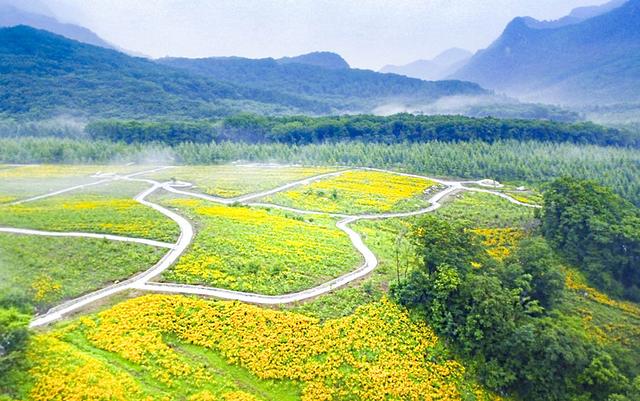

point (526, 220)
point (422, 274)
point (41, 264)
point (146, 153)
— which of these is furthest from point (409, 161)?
point (41, 264)

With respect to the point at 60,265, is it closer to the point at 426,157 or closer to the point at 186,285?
the point at 186,285

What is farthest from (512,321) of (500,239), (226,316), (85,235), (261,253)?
(85,235)

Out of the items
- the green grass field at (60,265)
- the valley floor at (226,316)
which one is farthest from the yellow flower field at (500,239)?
the green grass field at (60,265)

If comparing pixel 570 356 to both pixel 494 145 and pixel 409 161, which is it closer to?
pixel 409 161

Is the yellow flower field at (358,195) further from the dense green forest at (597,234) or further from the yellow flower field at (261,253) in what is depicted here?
the dense green forest at (597,234)

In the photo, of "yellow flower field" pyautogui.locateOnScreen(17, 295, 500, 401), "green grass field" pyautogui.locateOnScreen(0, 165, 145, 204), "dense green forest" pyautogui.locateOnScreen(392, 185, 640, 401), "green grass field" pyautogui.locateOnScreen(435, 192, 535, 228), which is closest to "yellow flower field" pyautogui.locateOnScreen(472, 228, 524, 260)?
"green grass field" pyautogui.locateOnScreen(435, 192, 535, 228)

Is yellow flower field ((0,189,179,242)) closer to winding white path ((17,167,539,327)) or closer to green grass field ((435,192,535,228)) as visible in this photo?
winding white path ((17,167,539,327))
